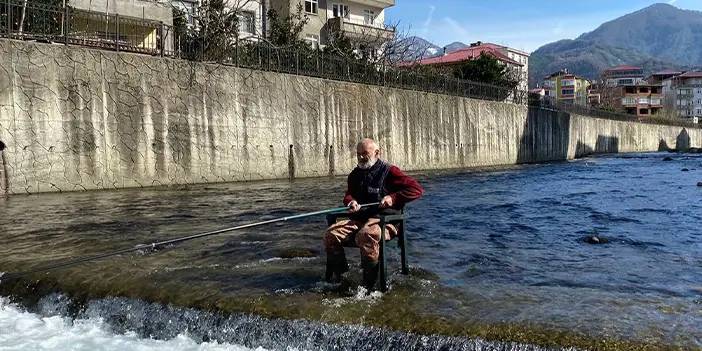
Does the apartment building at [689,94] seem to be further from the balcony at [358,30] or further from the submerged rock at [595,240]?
the submerged rock at [595,240]

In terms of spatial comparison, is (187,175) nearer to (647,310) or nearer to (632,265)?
(632,265)

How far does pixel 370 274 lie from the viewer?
6578mm

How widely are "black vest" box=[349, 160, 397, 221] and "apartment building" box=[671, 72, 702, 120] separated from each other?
539 ft

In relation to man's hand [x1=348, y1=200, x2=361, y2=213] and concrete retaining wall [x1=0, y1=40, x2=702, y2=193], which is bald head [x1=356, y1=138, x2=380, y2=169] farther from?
concrete retaining wall [x1=0, y1=40, x2=702, y2=193]

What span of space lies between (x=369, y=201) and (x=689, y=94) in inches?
6598

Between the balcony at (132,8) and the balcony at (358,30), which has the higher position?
the balcony at (358,30)

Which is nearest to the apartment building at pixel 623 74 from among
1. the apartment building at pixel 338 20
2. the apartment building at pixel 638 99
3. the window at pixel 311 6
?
the apartment building at pixel 638 99

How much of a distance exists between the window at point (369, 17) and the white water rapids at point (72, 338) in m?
47.9

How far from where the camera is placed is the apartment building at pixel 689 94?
150 meters

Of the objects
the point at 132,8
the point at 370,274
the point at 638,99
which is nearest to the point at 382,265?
the point at 370,274

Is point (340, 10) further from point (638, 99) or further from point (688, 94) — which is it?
point (688, 94)

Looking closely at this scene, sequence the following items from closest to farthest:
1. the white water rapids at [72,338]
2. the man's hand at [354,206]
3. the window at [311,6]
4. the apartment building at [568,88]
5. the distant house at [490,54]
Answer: the white water rapids at [72,338] → the man's hand at [354,206] → the window at [311,6] → the distant house at [490,54] → the apartment building at [568,88]

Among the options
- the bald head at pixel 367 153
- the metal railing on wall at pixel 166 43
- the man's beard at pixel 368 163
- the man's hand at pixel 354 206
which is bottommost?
the man's hand at pixel 354 206

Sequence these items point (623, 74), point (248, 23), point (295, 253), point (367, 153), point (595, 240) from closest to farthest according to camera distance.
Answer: point (367, 153) < point (295, 253) < point (595, 240) < point (248, 23) < point (623, 74)
